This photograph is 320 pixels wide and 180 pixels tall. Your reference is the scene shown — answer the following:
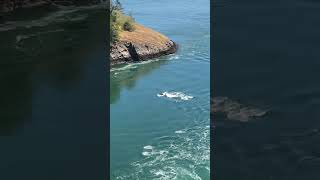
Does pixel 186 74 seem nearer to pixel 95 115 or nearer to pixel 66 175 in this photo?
pixel 95 115

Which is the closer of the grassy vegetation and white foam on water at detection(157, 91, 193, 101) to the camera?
white foam on water at detection(157, 91, 193, 101)

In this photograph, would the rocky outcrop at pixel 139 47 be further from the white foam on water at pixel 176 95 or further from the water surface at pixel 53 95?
the white foam on water at pixel 176 95

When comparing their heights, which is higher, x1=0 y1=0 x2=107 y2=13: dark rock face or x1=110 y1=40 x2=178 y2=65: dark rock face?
x1=0 y1=0 x2=107 y2=13: dark rock face
